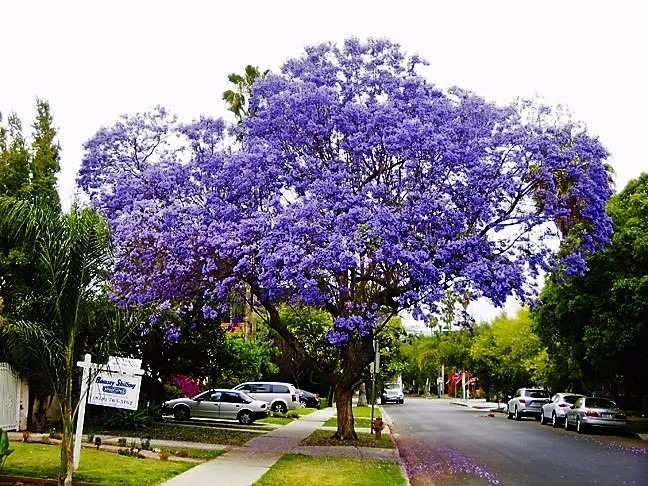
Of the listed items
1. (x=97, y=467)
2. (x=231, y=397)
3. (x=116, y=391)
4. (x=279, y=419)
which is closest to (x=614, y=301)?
(x=231, y=397)

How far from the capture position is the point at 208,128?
878 inches

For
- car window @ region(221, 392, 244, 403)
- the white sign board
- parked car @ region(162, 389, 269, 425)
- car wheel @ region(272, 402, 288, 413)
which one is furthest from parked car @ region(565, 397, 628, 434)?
the white sign board

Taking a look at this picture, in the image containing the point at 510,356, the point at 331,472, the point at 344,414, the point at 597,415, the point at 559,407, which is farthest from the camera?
the point at 510,356

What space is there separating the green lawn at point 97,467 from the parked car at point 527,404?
28.9 metres

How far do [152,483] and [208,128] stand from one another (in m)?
11.4

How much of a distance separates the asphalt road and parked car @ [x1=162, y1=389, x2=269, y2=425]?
5.99 metres

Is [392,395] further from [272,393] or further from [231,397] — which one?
[231,397]

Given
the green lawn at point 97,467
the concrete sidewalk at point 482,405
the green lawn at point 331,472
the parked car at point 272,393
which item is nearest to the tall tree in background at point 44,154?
the green lawn at point 97,467

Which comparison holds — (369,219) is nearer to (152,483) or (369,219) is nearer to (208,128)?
(208,128)

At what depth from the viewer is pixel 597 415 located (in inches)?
1222

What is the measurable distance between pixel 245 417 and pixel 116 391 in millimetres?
19069

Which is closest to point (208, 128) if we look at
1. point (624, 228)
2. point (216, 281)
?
point (216, 281)

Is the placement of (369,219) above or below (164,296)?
above

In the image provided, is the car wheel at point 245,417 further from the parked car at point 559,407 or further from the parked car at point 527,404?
the parked car at point 527,404
